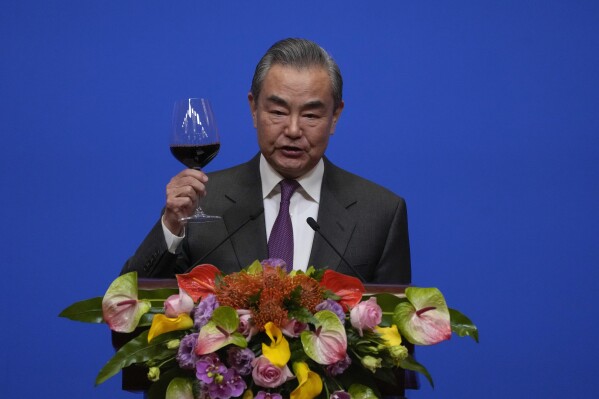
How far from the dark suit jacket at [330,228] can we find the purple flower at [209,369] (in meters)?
0.66

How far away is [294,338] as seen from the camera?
3.99ft

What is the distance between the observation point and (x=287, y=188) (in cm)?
202

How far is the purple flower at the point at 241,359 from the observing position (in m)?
1.18

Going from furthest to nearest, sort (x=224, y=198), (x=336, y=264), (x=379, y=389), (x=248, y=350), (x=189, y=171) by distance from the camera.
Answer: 1. (x=224, y=198)
2. (x=336, y=264)
3. (x=189, y=171)
4. (x=379, y=389)
5. (x=248, y=350)

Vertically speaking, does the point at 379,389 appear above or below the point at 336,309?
below

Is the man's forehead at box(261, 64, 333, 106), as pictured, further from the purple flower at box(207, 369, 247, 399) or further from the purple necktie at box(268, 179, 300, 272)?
the purple flower at box(207, 369, 247, 399)

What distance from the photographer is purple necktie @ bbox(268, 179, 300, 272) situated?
6.32 ft

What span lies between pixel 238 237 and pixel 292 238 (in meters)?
0.12

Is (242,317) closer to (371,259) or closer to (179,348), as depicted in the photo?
(179,348)

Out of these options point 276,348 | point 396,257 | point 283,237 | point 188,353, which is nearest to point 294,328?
point 276,348

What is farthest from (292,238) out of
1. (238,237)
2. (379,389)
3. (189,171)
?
(379,389)

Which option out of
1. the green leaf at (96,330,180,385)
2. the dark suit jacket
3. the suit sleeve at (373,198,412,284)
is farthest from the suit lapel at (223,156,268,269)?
the green leaf at (96,330,180,385)

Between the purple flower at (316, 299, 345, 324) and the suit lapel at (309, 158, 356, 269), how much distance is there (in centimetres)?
65

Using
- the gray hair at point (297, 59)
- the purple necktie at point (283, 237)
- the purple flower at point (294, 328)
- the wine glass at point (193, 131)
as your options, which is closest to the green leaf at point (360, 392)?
the purple flower at point (294, 328)
